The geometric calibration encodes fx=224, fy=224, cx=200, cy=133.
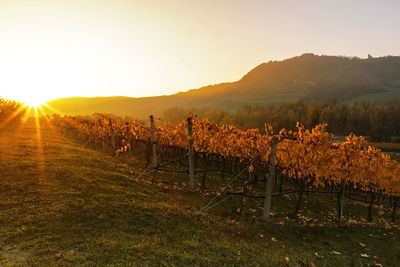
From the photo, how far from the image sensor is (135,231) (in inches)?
320

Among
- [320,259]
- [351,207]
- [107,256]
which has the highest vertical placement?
[107,256]

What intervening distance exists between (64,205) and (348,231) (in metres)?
14.8

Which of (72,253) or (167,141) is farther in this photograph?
(167,141)

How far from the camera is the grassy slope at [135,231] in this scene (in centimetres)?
671

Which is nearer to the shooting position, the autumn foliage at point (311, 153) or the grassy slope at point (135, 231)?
the grassy slope at point (135, 231)

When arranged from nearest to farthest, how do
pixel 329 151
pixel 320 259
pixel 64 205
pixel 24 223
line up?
pixel 24 223 → pixel 320 259 → pixel 64 205 → pixel 329 151

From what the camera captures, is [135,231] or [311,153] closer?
[135,231]

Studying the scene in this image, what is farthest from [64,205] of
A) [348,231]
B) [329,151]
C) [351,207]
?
[351,207]

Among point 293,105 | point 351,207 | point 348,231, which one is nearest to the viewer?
point 348,231

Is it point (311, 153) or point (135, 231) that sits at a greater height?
point (311, 153)

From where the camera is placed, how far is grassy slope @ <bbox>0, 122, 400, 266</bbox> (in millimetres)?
6714

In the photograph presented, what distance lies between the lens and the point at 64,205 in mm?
9477

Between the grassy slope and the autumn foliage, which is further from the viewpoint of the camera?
the autumn foliage

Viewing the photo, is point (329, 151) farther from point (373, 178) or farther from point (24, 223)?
point (24, 223)
